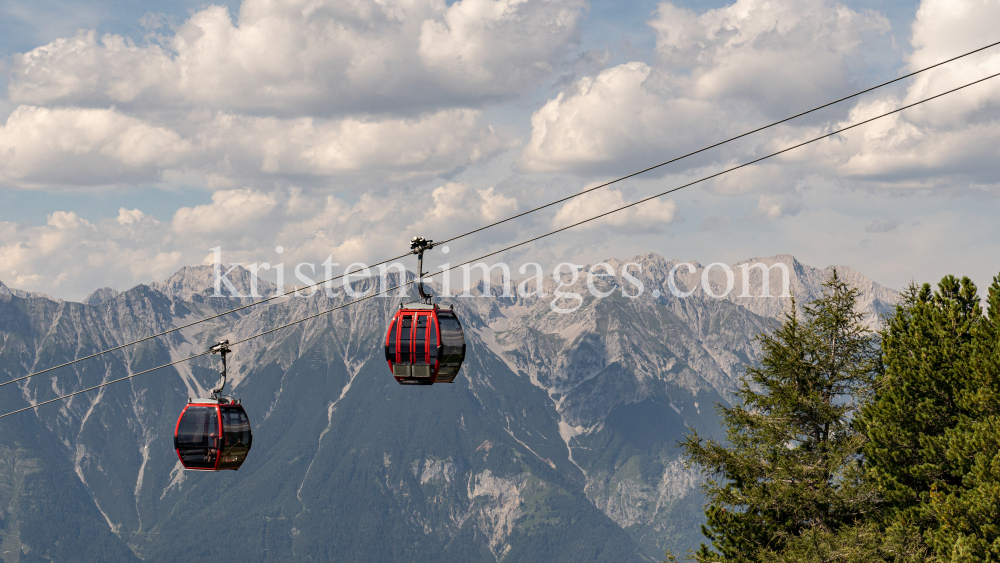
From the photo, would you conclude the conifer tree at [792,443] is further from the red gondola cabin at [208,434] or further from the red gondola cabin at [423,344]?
the red gondola cabin at [208,434]

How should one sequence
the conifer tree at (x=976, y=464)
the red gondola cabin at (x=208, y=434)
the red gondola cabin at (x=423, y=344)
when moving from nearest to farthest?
the conifer tree at (x=976, y=464) → the red gondola cabin at (x=423, y=344) → the red gondola cabin at (x=208, y=434)

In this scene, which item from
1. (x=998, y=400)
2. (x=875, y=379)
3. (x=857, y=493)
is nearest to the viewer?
(x=998, y=400)

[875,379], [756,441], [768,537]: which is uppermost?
[875,379]

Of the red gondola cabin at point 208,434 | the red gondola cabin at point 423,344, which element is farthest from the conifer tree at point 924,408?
the red gondola cabin at point 208,434

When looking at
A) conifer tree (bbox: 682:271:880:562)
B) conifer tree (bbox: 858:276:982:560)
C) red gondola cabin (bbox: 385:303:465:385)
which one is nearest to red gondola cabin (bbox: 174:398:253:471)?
red gondola cabin (bbox: 385:303:465:385)

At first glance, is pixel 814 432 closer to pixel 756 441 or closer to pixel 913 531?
pixel 756 441

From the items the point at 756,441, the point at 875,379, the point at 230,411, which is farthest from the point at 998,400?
the point at 230,411
